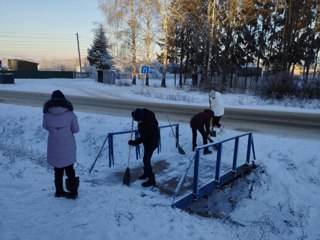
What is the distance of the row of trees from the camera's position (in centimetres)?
2638

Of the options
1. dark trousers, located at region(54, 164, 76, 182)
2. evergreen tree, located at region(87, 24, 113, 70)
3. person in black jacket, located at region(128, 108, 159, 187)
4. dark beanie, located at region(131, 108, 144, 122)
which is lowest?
dark trousers, located at region(54, 164, 76, 182)

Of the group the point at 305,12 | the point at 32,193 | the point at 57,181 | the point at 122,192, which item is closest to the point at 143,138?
the point at 122,192

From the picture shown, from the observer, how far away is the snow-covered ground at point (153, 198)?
4070 mm

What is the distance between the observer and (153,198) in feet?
18.0

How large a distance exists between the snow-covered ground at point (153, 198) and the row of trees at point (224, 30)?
15455 mm

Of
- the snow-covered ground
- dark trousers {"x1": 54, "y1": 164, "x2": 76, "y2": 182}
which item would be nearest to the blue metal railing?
the snow-covered ground

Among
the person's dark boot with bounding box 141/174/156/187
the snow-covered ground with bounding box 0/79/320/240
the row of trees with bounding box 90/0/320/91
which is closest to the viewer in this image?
the snow-covered ground with bounding box 0/79/320/240

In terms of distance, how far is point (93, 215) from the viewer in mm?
4312

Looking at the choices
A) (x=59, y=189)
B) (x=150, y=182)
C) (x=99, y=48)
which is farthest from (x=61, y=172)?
(x=99, y=48)

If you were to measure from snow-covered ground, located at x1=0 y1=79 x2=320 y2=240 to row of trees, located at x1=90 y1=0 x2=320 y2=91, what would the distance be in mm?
15455

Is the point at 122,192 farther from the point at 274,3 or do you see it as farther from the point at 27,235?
the point at 274,3

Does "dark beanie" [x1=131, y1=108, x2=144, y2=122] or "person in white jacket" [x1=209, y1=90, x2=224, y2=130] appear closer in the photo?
"dark beanie" [x1=131, y1=108, x2=144, y2=122]

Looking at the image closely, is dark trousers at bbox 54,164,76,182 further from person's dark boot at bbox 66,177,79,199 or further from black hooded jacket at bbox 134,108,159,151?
black hooded jacket at bbox 134,108,159,151

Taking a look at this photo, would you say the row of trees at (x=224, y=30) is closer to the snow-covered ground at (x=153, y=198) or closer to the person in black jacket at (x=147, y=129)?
the snow-covered ground at (x=153, y=198)
